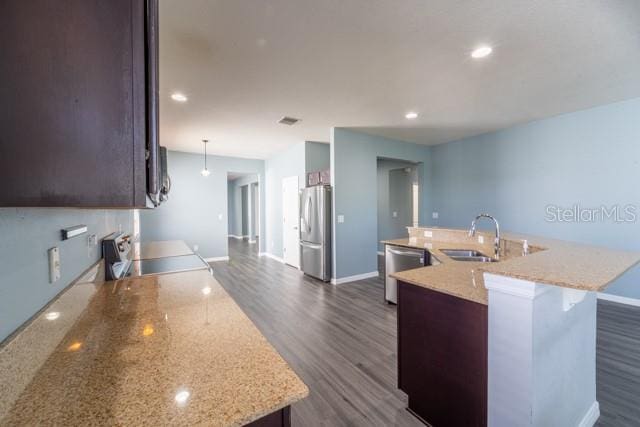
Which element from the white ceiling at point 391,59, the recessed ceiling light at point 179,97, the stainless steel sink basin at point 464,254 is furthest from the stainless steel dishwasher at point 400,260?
the recessed ceiling light at point 179,97

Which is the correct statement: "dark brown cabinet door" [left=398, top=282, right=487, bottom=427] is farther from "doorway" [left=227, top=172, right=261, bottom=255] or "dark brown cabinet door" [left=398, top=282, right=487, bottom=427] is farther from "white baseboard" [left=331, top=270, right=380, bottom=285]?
"doorway" [left=227, top=172, right=261, bottom=255]

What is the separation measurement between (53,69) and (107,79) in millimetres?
89

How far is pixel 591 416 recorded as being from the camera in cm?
151

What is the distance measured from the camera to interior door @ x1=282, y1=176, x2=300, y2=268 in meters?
5.39

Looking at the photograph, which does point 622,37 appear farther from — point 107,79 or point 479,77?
point 107,79

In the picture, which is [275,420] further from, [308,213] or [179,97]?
[308,213]

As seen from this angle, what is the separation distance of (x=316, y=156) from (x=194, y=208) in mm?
3105

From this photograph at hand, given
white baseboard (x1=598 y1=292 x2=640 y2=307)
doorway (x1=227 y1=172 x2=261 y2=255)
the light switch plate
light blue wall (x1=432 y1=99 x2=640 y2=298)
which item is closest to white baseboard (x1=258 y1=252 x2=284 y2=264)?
doorway (x1=227 y1=172 x2=261 y2=255)

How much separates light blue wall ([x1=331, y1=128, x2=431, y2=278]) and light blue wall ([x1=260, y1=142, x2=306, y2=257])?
42.7 inches

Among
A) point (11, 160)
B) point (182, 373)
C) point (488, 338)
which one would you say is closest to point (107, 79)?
point (11, 160)

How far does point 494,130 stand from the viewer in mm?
4461

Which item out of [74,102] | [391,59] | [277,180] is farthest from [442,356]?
[277,180]

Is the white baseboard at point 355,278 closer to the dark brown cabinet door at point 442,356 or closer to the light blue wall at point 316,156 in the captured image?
the light blue wall at point 316,156

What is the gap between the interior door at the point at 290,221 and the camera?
17.7ft
